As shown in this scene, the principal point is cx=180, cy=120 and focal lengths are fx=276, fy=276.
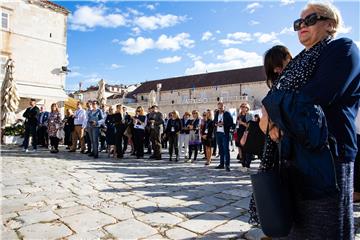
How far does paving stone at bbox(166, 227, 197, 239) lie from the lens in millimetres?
3096

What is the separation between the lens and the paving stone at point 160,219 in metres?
3.52

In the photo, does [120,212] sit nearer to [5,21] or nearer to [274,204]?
[274,204]

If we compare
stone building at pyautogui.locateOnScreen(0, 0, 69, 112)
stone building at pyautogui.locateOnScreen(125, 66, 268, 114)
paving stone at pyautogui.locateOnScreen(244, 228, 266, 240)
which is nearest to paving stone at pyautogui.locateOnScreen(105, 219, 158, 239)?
paving stone at pyautogui.locateOnScreen(244, 228, 266, 240)

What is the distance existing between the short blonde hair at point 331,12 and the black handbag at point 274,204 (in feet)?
3.15

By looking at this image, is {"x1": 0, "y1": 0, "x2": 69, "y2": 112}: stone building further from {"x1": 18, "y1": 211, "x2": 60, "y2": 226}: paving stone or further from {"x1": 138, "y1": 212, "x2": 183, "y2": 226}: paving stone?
{"x1": 138, "y1": 212, "x2": 183, "y2": 226}: paving stone

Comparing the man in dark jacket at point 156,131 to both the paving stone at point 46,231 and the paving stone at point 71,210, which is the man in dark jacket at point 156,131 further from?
the paving stone at point 46,231

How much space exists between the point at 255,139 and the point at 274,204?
658 millimetres

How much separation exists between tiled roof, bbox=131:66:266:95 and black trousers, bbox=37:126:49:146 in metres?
→ 36.7

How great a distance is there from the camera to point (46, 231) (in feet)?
10.4

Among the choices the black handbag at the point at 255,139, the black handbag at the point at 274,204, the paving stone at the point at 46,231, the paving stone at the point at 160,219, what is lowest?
the paving stone at the point at 160,219

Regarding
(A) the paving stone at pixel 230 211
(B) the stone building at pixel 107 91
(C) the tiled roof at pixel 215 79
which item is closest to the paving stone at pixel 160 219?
(A) the paving stone at pixel 230 211

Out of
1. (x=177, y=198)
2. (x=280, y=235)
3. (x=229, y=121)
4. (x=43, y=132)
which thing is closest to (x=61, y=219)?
(x=177, y=198)

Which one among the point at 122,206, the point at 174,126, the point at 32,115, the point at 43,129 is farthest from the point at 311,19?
the point at 43,129

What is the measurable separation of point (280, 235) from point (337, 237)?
289 mm
